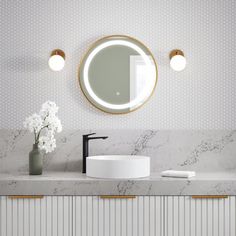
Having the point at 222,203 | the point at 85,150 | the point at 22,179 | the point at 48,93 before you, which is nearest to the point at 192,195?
the point at 222,203

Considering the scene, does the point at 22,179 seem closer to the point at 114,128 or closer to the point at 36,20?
the point at 114,128

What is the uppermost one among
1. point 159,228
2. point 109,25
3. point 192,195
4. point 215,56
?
point 109,25

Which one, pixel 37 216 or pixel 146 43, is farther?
pixel 146 43

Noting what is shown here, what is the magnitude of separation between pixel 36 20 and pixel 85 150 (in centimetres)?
107

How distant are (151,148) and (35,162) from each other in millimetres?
887

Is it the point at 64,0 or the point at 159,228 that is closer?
the point at 159,228

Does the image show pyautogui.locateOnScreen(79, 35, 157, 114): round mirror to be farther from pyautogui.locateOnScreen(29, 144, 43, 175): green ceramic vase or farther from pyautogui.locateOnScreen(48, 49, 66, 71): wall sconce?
pyautogui.locateOnScreen(29, 144, 43, 175): green ceramic vase

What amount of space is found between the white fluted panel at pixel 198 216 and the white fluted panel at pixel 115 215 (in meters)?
0.07

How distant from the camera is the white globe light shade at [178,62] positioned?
3.52 m

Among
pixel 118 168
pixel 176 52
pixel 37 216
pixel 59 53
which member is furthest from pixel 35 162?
pixel 176 52

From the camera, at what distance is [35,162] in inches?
133

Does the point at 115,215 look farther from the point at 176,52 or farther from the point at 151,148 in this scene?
the point at 176,52

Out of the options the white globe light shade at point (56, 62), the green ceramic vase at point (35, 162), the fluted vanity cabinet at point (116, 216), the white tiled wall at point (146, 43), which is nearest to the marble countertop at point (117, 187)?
the fluted vanity cabinet at point (116, 216)

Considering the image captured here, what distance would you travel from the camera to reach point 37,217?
10.1 feet
